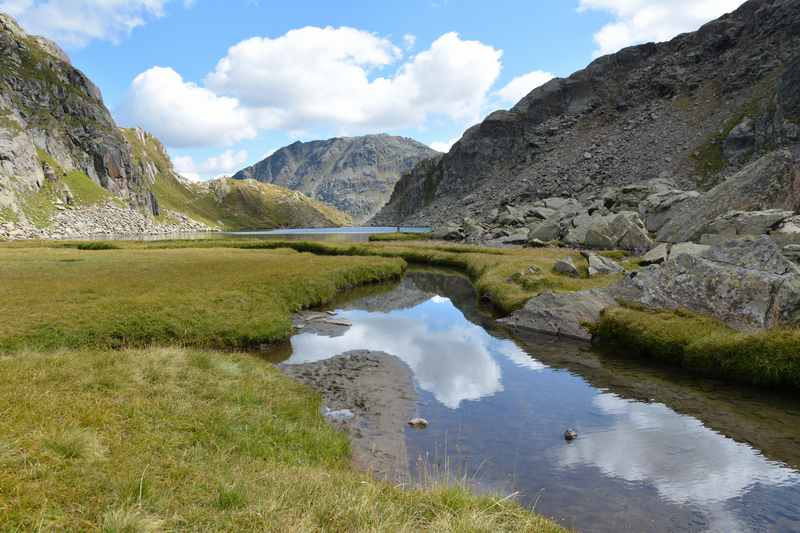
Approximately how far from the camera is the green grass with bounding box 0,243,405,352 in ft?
72.7

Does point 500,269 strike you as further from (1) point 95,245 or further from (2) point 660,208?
(1) point 95,245

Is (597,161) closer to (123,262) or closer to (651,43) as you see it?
(651,43)

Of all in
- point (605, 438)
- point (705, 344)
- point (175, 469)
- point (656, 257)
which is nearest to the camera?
point (175, 469)

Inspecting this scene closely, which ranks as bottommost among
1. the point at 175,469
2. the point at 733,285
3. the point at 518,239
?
the point at 175,469

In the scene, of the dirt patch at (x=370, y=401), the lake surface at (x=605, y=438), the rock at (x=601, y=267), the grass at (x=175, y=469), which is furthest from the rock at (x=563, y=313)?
the grass at (x=175, y=469)

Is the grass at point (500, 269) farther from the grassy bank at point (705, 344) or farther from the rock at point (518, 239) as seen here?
the rock at point (518, 239)

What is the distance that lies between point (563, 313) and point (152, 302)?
26679mm

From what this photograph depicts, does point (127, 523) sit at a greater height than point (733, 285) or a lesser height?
lesser

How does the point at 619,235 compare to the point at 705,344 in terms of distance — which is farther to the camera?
the point at 619,235

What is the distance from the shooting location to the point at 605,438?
14781 mm

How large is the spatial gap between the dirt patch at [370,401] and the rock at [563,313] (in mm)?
11770

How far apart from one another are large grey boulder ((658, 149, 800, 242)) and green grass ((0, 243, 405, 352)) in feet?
142

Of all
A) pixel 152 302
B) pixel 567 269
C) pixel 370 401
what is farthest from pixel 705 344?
pixel 152 302

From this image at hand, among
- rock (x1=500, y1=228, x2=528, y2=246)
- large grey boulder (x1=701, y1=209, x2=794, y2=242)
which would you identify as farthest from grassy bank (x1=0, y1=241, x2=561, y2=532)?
rock (x1=500, y1=228, x2=528, y2=246)
